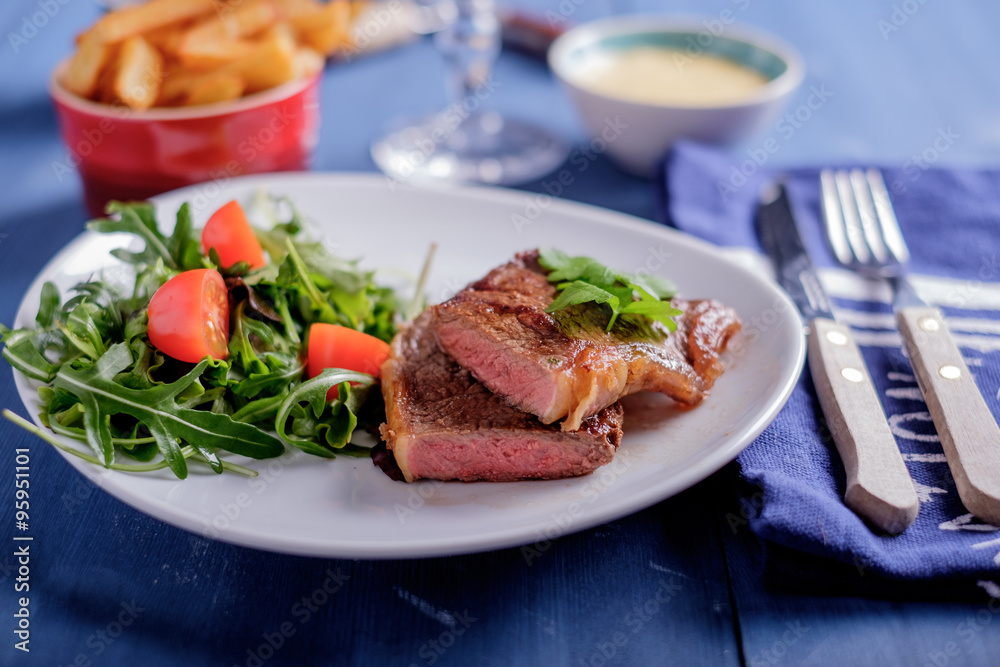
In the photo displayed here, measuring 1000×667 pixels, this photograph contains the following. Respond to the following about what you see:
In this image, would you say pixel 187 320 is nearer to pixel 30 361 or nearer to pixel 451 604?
pixel 30 361

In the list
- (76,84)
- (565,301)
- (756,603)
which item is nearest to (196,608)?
(565,301)

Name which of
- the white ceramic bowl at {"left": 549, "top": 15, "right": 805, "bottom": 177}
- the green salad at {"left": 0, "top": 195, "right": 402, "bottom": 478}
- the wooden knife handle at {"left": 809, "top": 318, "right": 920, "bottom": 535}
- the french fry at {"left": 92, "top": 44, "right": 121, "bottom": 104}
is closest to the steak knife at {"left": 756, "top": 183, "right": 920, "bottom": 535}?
the wooden knife handle at {"left": 809, "top": 318, "right": 920, "bottom": 535}

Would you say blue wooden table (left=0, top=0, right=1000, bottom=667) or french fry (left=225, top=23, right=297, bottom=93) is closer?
blue wooden table (left=0, top=0, right=1000, bottom=667)

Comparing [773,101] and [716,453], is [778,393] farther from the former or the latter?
[773,101]

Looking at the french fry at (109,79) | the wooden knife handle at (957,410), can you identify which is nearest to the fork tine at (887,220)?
the wooden knife handle at (957,410)

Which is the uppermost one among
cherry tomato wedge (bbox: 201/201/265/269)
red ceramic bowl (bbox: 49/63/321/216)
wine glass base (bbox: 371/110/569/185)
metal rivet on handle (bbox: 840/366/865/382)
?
metal rivet on handle (bbox: 840/366/865/382)

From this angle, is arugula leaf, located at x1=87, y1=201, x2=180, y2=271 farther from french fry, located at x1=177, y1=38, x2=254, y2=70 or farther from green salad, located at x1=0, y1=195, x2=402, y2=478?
french fry, located at x1=177, y1=38, x2=254, y2=70
